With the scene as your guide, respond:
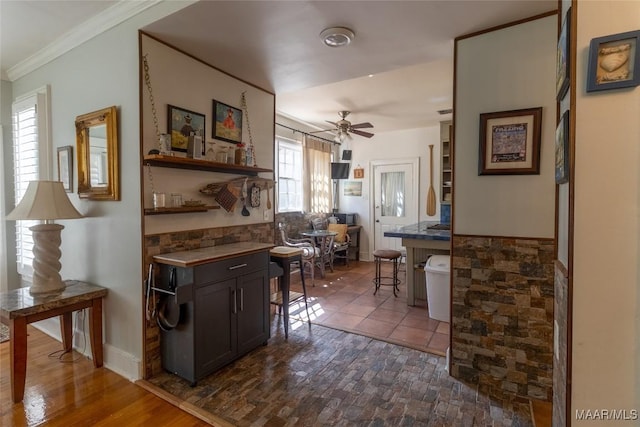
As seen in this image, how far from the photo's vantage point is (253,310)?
2578 millimetres

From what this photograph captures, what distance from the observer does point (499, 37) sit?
202 cm

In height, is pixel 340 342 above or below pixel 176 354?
below

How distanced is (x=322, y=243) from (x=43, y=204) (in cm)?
366

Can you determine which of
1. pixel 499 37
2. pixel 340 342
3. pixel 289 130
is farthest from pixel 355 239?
pixel 499 37

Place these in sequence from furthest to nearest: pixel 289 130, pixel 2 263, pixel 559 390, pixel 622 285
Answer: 1. pixel 289 130
2. pixel 2 263
3. pixel 559 390
4. pixel 622 285

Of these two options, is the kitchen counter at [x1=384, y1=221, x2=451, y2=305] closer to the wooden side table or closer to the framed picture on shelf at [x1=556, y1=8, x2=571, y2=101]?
the framed picture on shelf at [x1=556, y1=8, x2=571, y2=101]

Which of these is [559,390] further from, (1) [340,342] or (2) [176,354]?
(2) [176,354]

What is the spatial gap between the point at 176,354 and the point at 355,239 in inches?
186

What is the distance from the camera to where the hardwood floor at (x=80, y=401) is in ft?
5.99

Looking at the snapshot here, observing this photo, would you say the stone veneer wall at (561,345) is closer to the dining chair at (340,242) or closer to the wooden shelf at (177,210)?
the wooden shelf at (177,210)

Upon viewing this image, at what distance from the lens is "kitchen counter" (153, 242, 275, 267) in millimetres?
2076

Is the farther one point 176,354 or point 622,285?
point 176,354

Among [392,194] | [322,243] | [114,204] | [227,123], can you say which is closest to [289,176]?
[322,243]

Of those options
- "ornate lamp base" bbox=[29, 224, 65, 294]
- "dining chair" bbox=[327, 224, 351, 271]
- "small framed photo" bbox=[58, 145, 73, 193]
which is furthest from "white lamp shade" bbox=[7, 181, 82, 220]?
"dining chair" bbox=[327, 224, 351, 271]
